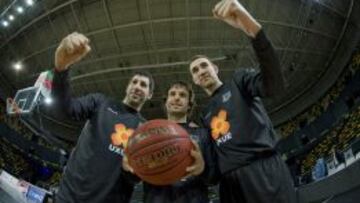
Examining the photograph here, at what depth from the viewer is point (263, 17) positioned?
50.6ft

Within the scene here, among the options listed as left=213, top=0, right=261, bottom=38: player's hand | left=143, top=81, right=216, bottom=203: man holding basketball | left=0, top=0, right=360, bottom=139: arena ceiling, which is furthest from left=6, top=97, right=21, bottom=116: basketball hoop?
left=213, top=0, right=261, bottom=38: player's hand

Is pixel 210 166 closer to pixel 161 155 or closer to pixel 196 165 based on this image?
pixel 196 165

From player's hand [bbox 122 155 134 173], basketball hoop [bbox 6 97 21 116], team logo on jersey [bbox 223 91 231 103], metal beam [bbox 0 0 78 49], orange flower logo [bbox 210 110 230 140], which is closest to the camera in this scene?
player's hand [bbox 122 155 134 173]

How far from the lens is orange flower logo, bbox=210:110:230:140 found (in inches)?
115

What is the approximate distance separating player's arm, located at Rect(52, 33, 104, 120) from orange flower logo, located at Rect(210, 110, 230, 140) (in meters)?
1.02

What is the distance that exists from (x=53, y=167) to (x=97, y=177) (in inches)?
704

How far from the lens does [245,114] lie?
289cm

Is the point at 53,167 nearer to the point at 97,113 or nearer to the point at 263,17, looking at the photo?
the point at 263,17

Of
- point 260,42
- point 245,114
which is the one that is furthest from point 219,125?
point 260,42

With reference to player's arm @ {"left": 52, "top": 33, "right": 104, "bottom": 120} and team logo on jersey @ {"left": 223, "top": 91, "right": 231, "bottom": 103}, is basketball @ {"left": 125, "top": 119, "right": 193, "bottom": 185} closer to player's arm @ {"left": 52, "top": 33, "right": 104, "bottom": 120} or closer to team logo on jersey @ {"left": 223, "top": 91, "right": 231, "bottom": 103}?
team logo on jersey @ {"left": 223, "top": 91, "right": 231, "bottom": 103}

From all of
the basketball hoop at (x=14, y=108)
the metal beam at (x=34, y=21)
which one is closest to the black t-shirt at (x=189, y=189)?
the basketball hoop at (x=14, y=108)

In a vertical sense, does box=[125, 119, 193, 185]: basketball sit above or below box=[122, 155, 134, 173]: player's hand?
above

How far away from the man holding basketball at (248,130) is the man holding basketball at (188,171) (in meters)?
0.10

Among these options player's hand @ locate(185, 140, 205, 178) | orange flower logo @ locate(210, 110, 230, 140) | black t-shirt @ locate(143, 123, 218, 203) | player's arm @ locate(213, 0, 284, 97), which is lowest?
black t-shirt @ locate(143, 123, 218, 203)
